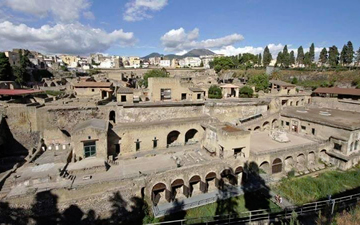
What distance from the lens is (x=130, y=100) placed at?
29641mm

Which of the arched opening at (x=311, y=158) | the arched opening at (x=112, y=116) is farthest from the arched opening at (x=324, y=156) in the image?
the arched opening at (x=112, y=116)

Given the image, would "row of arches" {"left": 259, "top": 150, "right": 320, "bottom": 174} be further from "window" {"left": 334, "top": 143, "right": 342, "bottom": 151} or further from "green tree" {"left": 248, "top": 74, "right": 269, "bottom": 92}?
"green tree" {"left": 248, "top": 74, "right": 269, "bottom": 92}

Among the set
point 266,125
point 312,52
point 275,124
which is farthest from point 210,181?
point 312,52

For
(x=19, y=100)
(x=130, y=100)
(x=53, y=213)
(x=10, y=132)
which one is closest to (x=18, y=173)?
(x=53, y=213)

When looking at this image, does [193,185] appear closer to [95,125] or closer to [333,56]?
[95,125]

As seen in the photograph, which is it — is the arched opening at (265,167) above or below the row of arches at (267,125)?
below

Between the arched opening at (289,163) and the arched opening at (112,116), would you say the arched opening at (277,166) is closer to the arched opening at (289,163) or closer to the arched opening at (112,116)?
the arched opening at (289,163)

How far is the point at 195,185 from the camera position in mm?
20297

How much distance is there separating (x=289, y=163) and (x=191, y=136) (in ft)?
42.7

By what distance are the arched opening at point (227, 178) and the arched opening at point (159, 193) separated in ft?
19.5

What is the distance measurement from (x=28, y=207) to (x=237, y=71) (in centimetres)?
7507

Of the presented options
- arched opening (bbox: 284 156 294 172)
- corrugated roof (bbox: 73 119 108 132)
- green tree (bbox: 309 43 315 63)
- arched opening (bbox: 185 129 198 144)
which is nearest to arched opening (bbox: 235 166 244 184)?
arched opening (bbox: 284 156 294 172)

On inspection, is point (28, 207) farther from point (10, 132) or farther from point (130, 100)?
point (130, 100)

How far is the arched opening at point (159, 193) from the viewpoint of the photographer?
18.0 metres
